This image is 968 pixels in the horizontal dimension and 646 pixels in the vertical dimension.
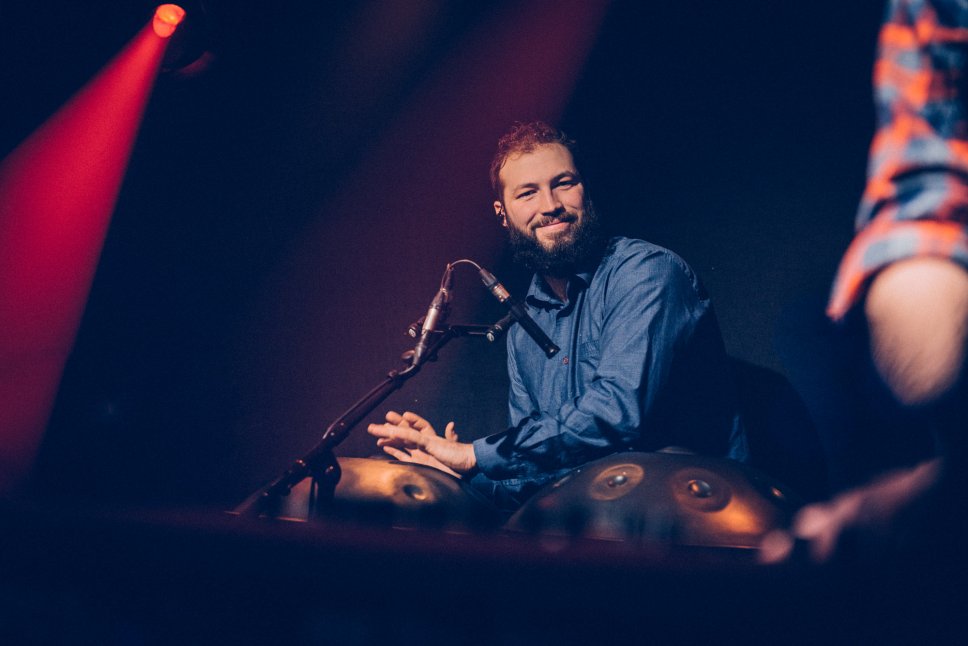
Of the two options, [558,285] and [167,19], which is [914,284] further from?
[167,19]

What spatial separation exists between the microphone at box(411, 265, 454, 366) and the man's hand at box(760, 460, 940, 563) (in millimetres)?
1474

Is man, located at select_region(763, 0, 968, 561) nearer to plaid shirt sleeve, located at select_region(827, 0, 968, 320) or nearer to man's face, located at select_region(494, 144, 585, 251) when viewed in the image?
plaid shirt sleeve, located at select_region(827, 0, 968, 320)

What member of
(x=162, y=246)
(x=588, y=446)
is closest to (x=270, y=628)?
(x=588, y=446)

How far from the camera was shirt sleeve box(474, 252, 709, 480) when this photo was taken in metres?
1.91

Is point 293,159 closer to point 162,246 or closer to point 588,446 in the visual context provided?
point 162,246

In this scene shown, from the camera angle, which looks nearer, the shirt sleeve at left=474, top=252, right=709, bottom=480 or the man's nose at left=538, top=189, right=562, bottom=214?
the shirt sleeve at left=474, top=252, right=709, bottom=480

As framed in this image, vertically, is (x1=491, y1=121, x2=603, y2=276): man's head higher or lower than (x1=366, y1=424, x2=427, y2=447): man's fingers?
higher

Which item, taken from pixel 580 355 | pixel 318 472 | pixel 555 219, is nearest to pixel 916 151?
pixel 318 472

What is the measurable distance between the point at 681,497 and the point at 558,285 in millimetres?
1557

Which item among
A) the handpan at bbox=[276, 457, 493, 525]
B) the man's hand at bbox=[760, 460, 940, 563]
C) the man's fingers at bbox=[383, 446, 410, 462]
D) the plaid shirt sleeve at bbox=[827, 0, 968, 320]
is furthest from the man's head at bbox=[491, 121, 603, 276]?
the man's hand at bbox=[760, 460, 940, 563]

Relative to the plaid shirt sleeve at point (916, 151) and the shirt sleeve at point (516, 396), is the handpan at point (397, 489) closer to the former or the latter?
the shirt sleeve at point (516, 396)

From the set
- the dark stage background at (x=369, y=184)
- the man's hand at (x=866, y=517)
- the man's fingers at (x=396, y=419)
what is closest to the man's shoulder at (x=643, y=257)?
the dark stage background at (x=369, y=184)

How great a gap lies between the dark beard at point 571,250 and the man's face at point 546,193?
2cm

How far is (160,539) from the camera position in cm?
47
